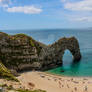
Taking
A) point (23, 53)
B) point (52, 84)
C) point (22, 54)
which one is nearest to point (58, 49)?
point (23, 53)

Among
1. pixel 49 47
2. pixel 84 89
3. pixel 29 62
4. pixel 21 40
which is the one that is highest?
pixel 21 40

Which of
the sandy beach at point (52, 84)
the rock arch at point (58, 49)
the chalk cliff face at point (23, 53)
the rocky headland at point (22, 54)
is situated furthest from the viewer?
the rock arch at point (58, 49)

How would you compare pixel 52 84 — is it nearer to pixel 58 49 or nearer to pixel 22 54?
pixel 22 54

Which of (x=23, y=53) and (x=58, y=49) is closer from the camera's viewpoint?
(x=23, y=53)

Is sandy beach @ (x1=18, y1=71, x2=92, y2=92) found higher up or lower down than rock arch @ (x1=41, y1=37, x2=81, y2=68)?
lower down

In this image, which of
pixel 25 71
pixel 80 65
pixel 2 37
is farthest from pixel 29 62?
pixel 80 65

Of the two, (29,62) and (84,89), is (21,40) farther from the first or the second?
(84,89)

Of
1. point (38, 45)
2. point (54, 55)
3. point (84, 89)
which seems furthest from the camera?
point (54, 55)

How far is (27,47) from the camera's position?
52.2 meters

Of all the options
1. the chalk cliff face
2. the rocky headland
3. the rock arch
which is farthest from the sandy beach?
the rock arch

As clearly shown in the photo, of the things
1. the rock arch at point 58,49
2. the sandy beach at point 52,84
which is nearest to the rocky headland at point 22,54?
the rock arch at point 58,49

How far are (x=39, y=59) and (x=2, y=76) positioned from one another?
24663mm

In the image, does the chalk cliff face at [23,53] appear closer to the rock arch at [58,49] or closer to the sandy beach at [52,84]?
the rock arch at [58,49]

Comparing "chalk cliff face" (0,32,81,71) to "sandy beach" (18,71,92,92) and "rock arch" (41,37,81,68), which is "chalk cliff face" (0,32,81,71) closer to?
"rock arch" (41,37,81,68)
